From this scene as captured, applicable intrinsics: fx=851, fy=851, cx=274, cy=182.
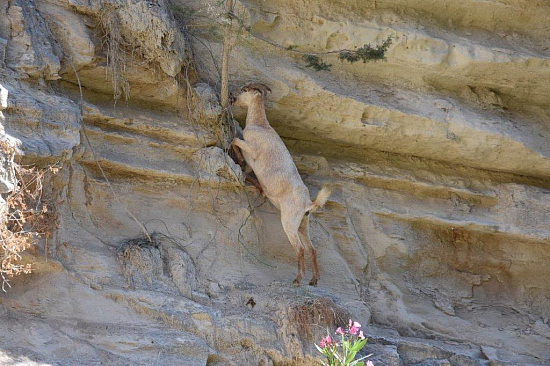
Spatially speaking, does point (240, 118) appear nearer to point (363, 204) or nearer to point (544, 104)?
point (363, 204)

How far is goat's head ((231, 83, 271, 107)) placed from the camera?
7.55 meters

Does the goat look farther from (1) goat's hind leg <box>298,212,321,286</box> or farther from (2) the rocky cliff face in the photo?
(2) the rocky cliff face

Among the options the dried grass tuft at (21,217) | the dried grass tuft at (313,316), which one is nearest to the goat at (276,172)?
the dried grass tuft at (313,316)

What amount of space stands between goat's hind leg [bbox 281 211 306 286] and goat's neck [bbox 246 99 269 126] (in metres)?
0.89

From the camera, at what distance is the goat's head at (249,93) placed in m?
7.55

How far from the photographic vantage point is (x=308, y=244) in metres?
7.30

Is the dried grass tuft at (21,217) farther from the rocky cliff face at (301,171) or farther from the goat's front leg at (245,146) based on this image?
the goat's front leg at (245,146)

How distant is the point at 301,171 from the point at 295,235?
1.06 meters

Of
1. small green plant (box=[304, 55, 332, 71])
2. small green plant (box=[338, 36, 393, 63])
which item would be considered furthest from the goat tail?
small green plant (box=[338, 36, 393, 63])

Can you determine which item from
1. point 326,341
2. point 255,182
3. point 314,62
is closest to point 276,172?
point 255,182

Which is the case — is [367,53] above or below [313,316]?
above

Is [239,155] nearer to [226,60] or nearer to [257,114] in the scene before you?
[257,114]

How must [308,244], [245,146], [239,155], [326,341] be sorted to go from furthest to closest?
[239,155] < [245,146] < [308,244] < [326,341]

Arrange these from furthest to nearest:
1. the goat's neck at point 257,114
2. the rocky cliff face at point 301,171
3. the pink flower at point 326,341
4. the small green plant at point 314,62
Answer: the small green plant at point 314,62, the goat's neck at point 257,114, the rocky cliff face at point 301,171, the pink flower at point 326,341
